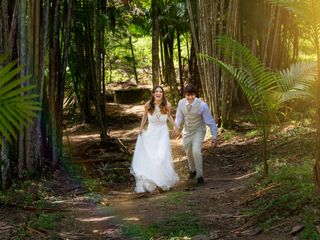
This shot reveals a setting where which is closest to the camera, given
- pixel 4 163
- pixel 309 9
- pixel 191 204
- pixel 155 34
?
pixel 309 9

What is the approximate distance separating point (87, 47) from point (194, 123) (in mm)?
4028

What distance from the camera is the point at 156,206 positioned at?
5523 millimetres

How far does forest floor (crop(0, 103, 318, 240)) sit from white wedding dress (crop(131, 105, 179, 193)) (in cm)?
15

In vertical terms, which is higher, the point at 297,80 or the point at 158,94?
the point at 297,80

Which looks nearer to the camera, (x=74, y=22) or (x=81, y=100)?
(x=74, y=22)

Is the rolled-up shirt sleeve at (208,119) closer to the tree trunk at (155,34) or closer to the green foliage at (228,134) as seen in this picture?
Answer: the tree trunk at (155,34)

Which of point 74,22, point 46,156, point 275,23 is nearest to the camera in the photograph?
point 46,156

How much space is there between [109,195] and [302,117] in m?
5.24

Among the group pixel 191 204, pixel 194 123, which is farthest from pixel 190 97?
pixel 191 204

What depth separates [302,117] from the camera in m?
10.4

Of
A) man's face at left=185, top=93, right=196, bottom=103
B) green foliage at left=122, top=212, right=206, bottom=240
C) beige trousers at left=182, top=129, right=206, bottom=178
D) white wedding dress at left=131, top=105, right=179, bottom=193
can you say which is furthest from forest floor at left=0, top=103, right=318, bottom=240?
man's face at left=185, top=93, right=196, bottom=103

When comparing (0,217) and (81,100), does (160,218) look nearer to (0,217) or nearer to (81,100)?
(0,217)

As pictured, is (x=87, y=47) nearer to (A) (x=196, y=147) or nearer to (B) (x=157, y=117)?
(B) (x=157, y=117)

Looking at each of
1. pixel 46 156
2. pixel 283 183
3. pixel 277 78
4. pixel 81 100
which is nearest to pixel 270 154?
pixel 277 78
